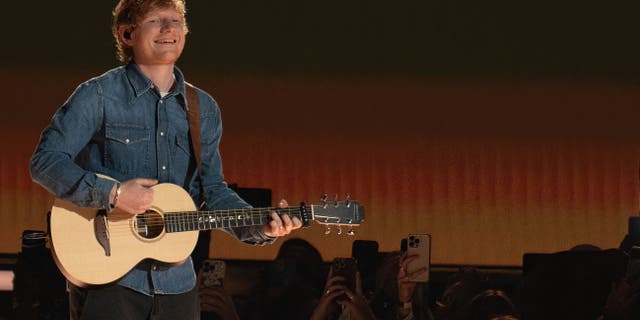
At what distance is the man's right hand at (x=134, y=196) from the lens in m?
2.83

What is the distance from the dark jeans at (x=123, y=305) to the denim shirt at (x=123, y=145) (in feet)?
0.08

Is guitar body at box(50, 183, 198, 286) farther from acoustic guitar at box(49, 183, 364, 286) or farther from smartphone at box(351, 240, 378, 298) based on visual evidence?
smartphone at box(351, 240, 378, 298)

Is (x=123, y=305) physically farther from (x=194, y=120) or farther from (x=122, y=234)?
(x=194, y=120)

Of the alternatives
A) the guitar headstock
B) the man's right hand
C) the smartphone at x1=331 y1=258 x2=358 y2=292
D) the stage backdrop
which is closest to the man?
the man's right hand

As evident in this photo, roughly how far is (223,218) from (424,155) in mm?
5611

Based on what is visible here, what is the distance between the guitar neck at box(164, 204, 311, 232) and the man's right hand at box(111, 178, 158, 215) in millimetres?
129

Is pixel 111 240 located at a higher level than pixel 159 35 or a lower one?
lower

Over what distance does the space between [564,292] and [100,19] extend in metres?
4.98

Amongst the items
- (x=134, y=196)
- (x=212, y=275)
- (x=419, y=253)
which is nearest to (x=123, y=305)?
(x=134, y=196)

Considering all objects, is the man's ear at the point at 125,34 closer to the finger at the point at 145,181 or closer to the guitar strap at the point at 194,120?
the guitar strap at the point at 194,120

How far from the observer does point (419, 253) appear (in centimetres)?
524

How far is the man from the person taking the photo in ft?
9.22

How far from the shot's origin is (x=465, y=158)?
339 inches

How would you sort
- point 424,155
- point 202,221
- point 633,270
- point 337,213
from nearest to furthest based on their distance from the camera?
1. point 202,221
2. point 337,213
3. point 633,270
4. point 424,155
